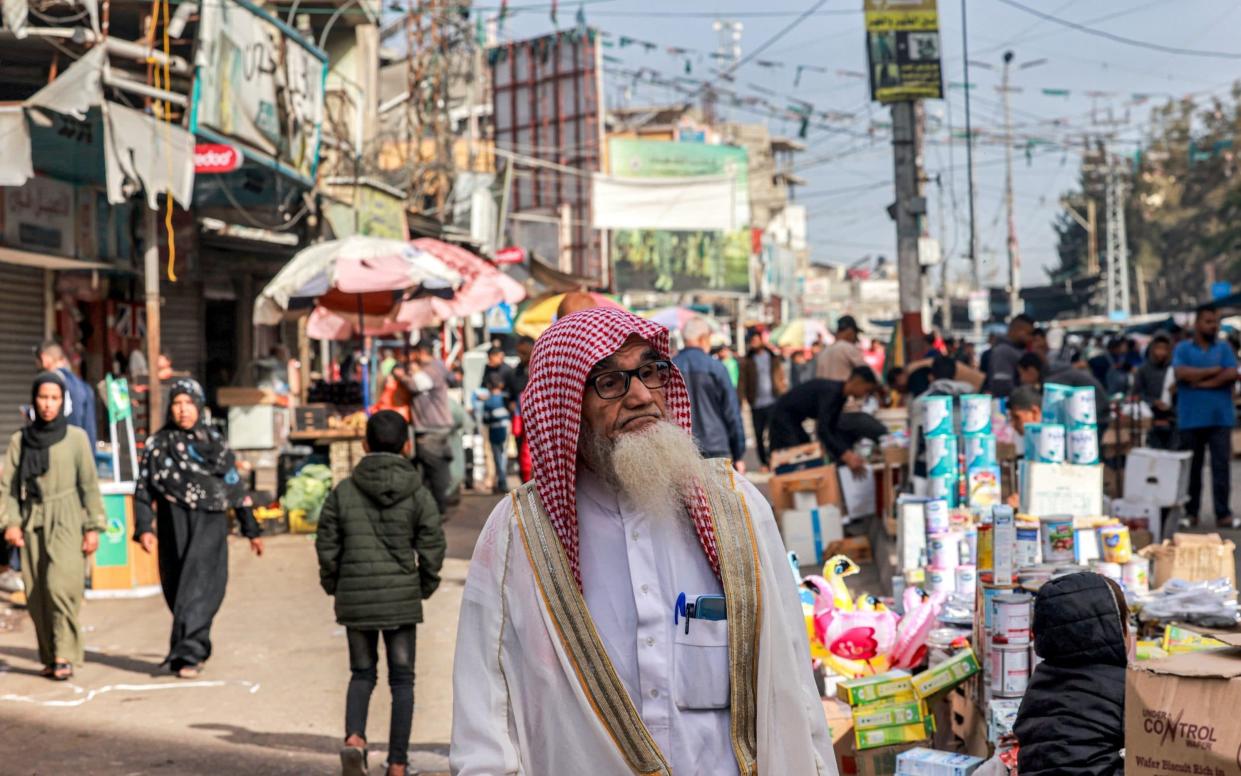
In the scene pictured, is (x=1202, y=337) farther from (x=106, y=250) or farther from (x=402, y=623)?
(x=106, y=250)

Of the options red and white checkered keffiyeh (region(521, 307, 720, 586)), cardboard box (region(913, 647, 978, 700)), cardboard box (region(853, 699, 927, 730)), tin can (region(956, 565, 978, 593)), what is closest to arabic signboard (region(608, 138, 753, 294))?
tin can (region(956, 565, 978, 593))

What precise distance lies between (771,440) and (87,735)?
7173 millimetres

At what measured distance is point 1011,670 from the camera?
5.17 m

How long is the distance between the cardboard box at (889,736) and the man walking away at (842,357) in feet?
32.6

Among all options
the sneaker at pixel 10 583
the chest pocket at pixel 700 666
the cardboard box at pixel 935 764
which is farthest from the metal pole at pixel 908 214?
the chest pocket at pixel 700 666

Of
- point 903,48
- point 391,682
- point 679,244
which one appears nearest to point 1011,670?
point 391,682

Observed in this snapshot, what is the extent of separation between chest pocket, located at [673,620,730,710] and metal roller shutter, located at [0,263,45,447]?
46.8 ft

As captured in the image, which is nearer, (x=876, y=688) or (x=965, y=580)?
(x=876, y=688)

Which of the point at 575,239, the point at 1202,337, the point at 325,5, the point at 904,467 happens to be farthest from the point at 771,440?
the point at 575,239

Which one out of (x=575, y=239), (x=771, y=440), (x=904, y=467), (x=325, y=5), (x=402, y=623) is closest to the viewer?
(x=402, y=623)

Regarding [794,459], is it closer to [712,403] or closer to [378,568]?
[712,403]

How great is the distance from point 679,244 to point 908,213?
33887 mm

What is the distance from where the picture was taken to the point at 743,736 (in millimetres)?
2713

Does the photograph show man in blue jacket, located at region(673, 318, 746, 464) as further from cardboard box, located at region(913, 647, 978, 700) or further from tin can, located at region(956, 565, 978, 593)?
cardboard box, located at region(913, 647, 978, 700)
